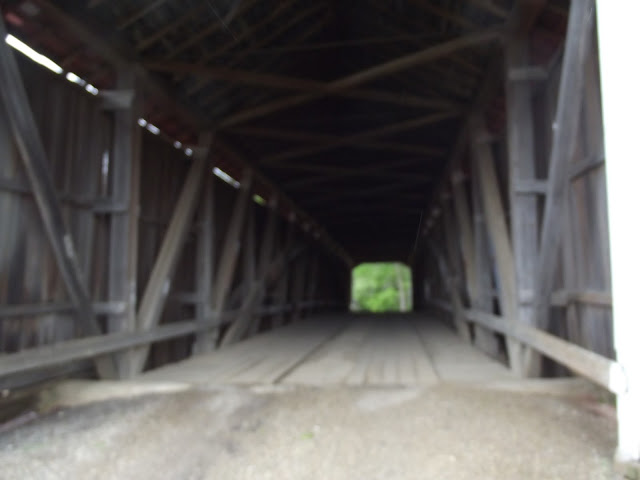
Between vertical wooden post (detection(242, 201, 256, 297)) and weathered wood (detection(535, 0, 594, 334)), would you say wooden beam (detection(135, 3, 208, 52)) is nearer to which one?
weathered wood (detection(535, 0, 594, 334))

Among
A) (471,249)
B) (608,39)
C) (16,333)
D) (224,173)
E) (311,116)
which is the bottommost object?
(16,333)

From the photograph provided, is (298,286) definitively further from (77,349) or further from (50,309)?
(77,349)

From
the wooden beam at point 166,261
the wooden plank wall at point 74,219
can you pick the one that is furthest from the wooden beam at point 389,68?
the wooden plank wall at point 74,219

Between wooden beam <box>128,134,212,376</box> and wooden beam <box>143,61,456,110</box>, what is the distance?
3.71 ft

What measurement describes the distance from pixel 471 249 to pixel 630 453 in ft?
16.0

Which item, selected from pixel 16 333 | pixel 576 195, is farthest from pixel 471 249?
pixel 16 333

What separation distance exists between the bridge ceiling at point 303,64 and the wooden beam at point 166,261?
0.80 m

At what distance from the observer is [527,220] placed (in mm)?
4211

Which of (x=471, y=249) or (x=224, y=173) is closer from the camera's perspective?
(x=471, y=249)

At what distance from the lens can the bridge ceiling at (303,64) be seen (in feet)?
14.1

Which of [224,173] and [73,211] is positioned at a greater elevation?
[224,173]

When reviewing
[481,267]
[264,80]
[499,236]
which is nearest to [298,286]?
Answer: [481,267]

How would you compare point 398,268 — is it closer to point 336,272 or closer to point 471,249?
point 336,272

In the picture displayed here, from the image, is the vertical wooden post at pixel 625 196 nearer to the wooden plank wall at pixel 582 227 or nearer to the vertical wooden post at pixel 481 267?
the wooden plank wall at pixel 582 227
